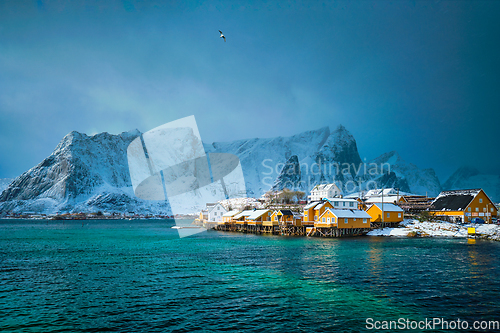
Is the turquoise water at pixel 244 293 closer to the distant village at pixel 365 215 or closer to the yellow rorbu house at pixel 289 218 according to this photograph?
the distant village at pixel 365 215

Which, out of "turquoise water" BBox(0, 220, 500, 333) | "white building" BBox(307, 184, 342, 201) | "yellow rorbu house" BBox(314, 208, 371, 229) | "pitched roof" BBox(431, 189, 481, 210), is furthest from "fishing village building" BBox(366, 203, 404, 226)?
"white building" BBox(307, 184, 342, 201)

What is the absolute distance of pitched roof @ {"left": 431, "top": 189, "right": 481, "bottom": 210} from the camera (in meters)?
78.2

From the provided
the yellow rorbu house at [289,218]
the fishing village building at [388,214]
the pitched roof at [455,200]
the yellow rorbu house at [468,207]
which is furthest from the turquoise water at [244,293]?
the yellow rorbu house at [289,218]

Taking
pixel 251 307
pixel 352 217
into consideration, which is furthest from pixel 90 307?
pixel 352 217

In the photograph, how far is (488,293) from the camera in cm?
2280

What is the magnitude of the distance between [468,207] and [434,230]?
14.1 meters

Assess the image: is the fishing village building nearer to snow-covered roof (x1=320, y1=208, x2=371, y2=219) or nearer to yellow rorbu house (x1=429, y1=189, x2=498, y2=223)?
snow-covered roof (x1=320, y1=208, x2=371, y2=219)

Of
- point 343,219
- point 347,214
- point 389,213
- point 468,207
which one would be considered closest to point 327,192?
point 389,213

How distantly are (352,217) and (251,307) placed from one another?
58554 mm

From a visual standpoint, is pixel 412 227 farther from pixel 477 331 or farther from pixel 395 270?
pixel 477 331

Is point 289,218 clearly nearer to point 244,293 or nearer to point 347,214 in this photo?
point 347,214

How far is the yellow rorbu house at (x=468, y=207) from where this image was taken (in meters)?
77.2

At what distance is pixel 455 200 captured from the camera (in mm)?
82125

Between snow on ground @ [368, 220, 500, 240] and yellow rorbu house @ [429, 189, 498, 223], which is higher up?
yellow rorbu house @ [429, 189, 498, 223]
